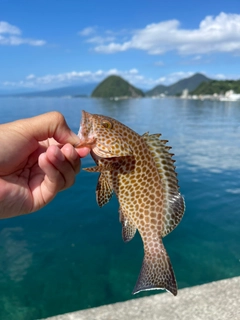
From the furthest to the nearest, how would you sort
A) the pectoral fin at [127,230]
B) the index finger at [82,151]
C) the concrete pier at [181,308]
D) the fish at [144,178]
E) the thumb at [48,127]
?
the concrete pier at [181,308] → the thumb at [48,127] → the index finger at [82,151] → the pectoral fin at [127,230] → the fish at [144,178]

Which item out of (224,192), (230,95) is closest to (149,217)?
(224,192)

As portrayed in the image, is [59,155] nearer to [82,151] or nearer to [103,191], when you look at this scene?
[82,151]

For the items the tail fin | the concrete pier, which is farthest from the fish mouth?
the concrete pier

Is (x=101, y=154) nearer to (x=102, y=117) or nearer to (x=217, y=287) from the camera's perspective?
(x=102, y=117)

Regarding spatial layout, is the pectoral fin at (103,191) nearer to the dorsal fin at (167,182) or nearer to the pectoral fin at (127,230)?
the pectoral fin at (127,230)

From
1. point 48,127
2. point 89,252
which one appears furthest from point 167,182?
point 89,252

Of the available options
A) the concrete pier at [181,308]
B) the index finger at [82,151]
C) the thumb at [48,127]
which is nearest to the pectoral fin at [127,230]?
the index finger at [82,151]
